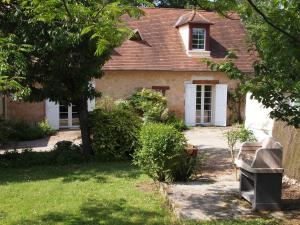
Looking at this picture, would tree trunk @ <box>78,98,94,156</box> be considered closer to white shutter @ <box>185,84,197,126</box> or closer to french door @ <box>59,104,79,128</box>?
french door @ <box>59,104,79,128</box>

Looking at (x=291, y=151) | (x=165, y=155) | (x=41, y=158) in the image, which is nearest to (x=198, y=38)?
(x=41, y=158)

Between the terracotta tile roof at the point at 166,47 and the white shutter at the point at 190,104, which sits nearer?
the terracotta tile roof at the point at 166,47

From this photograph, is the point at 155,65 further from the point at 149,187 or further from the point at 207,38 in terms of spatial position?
the point at 149,187

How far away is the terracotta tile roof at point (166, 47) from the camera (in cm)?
1973

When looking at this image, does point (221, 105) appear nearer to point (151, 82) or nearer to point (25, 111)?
point (151, 82)

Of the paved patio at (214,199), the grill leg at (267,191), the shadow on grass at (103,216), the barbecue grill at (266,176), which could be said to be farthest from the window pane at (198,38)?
the grill leg at (267,191)

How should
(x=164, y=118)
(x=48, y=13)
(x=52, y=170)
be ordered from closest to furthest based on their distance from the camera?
1. (x=48, y=13)
2. (x=52, y=170)
3. (x=164, y=118)

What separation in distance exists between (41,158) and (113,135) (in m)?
2.14

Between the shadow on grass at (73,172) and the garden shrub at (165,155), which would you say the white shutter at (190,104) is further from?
the garden shrub at (165,155)

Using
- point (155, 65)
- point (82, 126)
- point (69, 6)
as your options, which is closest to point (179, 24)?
point (155, 65)

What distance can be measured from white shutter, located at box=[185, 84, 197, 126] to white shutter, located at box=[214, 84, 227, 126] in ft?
3.66

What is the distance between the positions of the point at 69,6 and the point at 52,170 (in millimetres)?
7797

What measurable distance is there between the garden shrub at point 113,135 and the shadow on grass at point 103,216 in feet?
15.9

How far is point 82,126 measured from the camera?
496 inches
